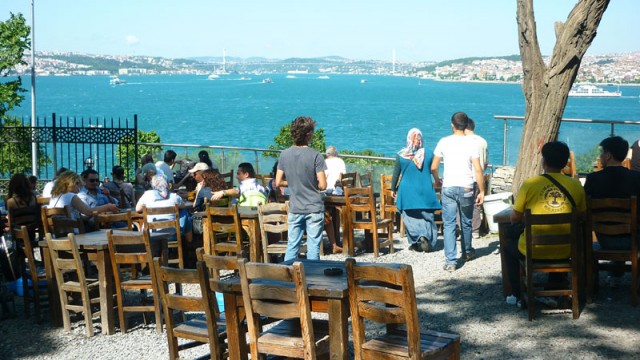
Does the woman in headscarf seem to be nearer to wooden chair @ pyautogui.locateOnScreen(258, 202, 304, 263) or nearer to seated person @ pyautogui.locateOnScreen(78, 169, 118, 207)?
wooden chair @ pyautogui.locateOnScreen(258, 202, 304, 263)

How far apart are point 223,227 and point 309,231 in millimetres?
1481

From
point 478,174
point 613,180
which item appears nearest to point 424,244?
point 478,174

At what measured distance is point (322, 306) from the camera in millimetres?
6289

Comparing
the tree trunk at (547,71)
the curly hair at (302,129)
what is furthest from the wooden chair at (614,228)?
the tree trunk at (547,71)

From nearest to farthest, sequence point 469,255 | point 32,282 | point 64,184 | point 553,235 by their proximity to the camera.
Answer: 1. point 553,235
2. point 32,282
3. point 64,184
4. point 469,255

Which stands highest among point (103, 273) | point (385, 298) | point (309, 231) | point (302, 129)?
point (302, 129)

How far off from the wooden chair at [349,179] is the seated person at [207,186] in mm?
A: 2678

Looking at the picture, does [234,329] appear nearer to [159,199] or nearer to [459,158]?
[159,199]

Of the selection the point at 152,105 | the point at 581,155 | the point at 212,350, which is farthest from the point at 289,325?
the point at 152,105

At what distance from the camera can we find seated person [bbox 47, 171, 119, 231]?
11.1 meters

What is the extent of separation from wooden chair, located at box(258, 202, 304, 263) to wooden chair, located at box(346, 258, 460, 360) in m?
4.74

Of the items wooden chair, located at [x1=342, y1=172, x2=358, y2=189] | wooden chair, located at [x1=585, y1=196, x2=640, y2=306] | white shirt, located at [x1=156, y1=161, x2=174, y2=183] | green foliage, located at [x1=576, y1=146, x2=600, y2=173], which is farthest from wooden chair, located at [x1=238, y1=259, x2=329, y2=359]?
white shirt, located at [x1=156, y1=161, x2=174, y2=183]

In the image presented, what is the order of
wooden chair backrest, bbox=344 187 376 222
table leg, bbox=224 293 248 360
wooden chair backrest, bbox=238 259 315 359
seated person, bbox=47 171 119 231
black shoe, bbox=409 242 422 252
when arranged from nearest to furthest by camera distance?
wooden chair backrest, bbox=238 259 315 359
table leg, bbox=224 293 248 360
seated person, bbox=47 171 119 231
wooden chair backrest, bbox=344 187 376 222
black shoe, bbox=409 242 422 252

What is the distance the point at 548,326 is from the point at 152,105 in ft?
515
